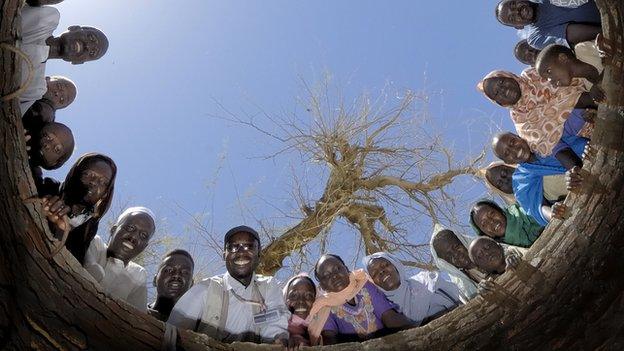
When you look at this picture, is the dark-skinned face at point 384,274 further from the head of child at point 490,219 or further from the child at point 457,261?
the head of child at point 490,219

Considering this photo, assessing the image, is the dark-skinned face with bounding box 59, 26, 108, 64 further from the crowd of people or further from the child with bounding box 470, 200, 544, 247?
the child with bounding box 470, 200, 544, 247

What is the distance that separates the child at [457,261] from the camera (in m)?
4.38

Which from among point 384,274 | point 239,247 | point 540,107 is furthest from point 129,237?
point 540,107

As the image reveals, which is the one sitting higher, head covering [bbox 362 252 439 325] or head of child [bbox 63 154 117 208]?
head of child [bbox 63 154 117 208]

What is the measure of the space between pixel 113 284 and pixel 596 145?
10.5ft

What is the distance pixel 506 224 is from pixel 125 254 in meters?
2.99

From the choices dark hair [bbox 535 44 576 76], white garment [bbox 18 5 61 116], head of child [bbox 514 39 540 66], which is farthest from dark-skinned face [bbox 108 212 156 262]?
head of child [bbox 514 39 540 66]

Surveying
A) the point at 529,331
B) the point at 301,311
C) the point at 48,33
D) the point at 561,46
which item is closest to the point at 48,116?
the point at 48,33

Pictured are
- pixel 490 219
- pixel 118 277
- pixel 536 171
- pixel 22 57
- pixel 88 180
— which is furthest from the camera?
pixel 490 219

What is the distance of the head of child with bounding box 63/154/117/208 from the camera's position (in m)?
3.63

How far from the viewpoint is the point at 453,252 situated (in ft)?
14.9

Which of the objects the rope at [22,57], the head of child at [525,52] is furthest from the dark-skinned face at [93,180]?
the head of child at [525,52]

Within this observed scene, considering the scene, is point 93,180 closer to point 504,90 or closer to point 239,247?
point 239,247

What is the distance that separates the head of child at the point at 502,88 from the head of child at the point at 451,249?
3.90 ft
